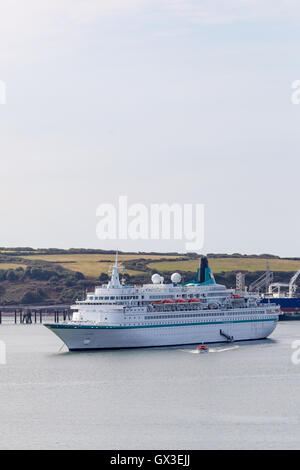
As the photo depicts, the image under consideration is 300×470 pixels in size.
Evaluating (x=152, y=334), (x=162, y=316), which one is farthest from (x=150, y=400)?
(x=162, y=316)

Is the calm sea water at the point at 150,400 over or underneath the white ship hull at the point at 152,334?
underneath

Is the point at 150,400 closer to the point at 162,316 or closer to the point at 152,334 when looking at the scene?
the point at 152,334

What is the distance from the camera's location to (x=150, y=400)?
57312mm

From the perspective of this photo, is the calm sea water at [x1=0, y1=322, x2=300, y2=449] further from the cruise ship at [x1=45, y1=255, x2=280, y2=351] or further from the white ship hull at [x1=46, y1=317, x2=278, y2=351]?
the cruise ship at [x1=45, y1=255, x2=280, y2=351]

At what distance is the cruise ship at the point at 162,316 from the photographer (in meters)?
84.4

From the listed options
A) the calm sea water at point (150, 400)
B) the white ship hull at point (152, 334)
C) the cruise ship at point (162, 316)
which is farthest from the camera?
the cruise ship at point (162, 316)

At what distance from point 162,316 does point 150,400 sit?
32.1 m

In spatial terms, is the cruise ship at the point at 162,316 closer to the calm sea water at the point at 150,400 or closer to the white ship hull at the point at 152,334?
the white ship hull at the point at 152,334

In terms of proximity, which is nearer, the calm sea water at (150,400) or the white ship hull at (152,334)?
the calm sea water at (150,400)

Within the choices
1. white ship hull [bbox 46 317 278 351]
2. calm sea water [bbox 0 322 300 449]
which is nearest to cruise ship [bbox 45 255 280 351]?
white ship hull [bbox 46 317 278 351]

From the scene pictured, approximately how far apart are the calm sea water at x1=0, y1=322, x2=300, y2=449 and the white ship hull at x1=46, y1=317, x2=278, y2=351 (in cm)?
148

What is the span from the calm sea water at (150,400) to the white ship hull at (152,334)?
148cm

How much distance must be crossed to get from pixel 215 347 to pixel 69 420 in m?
40.3

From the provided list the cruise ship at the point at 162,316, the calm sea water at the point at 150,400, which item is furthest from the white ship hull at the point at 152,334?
the calm sea water at the point at 150,400
